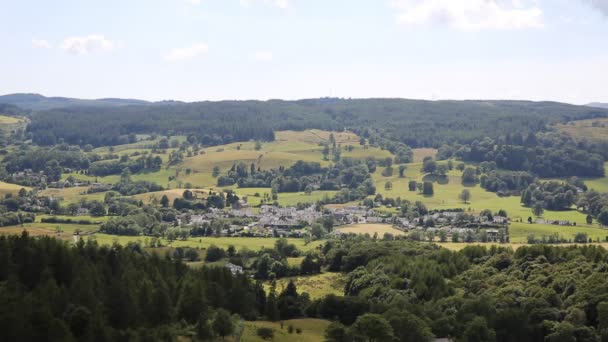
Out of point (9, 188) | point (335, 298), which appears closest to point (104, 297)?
point (335, 298)

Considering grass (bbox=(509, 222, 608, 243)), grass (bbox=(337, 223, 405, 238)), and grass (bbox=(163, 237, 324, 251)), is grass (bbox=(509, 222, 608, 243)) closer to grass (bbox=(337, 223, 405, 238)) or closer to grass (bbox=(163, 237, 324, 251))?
grass (bbox=(337, 223, 405, 238))

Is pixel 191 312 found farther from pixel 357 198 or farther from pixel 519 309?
pixel 357 198

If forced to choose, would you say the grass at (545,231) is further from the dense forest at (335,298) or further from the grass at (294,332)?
the grass at (294,332)

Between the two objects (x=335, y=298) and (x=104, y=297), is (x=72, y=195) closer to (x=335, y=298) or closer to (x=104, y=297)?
(x=335, y=298)

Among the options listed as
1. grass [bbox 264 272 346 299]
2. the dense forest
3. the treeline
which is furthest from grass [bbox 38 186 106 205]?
A: the treeline

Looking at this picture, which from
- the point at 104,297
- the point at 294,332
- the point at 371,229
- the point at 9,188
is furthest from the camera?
the point at 9,188
